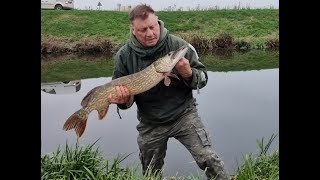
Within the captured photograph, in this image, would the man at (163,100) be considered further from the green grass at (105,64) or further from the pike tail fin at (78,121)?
the green grass at (105,64)

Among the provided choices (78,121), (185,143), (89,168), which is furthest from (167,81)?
(89,168)

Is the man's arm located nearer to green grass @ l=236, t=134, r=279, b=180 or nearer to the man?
the man

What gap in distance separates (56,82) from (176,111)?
12758 mm

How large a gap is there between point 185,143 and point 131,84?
81 cm

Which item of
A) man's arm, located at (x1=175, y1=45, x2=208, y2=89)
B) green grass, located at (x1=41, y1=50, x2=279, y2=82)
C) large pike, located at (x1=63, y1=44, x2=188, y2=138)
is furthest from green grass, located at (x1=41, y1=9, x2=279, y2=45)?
large pike, located at (x1=63, y1=44, x2=188, y2=138)

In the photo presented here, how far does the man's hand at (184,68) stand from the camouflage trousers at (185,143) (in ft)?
1.49

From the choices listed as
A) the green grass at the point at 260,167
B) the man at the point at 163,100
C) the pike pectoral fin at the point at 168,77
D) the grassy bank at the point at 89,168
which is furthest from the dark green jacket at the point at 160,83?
the green grass at the point at 260,167

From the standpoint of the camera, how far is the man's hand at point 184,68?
4371mm

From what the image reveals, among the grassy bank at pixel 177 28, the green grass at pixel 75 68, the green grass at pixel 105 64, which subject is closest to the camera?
the green grass at pixel 75 68

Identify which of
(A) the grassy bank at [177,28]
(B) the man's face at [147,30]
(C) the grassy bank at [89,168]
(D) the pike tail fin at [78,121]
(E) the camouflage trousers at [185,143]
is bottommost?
(C) the grassy bank at [89,168]

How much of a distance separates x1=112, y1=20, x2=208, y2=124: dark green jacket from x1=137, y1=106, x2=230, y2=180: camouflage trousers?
0.09 metres
